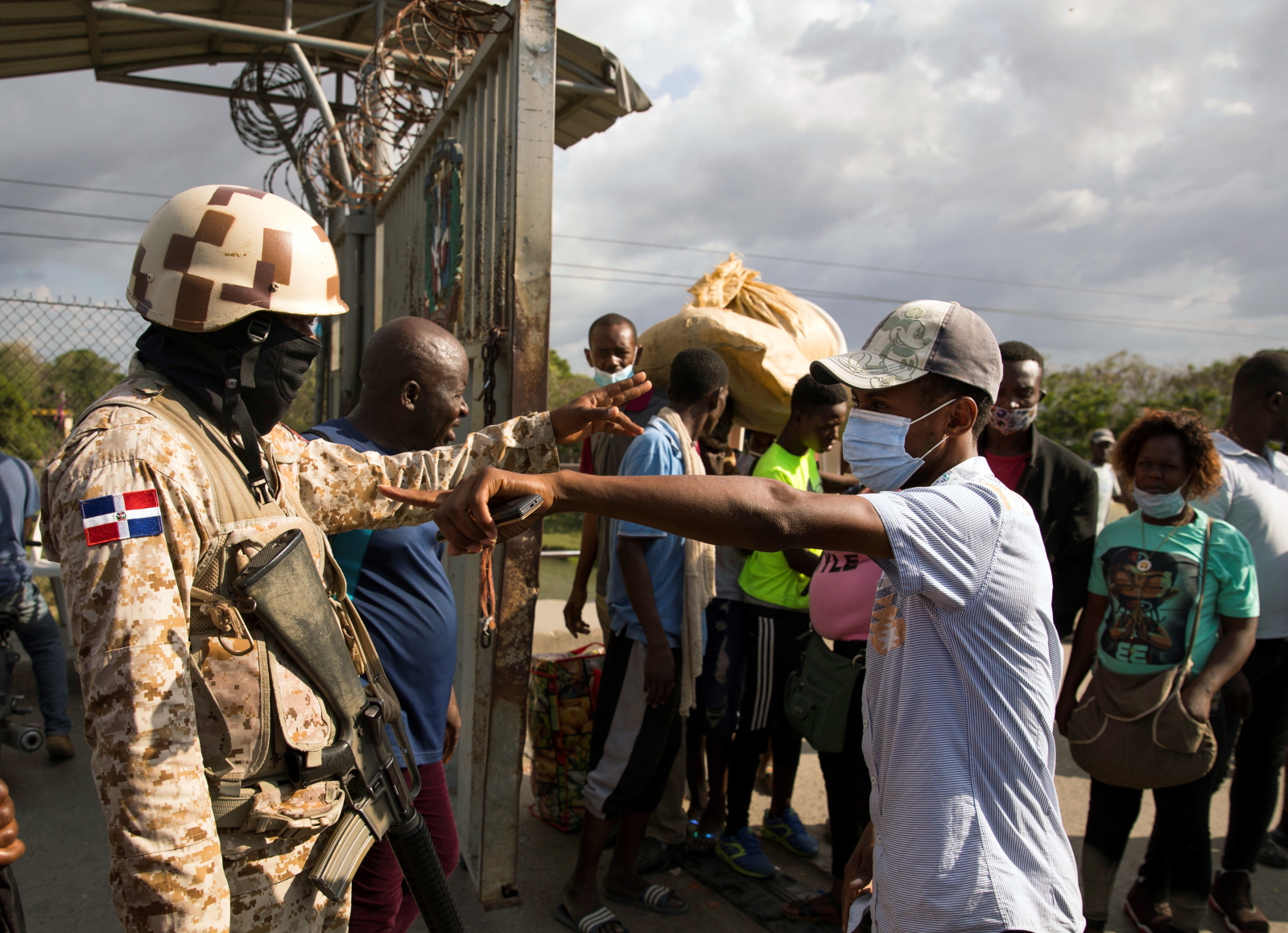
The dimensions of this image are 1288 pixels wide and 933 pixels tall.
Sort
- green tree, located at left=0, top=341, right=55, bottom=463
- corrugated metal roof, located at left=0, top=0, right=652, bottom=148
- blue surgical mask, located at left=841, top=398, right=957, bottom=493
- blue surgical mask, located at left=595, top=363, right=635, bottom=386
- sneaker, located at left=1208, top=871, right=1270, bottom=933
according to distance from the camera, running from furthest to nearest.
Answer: green tree, located at left=0, top=341, right=55, bottom=463 < corrugated metal roof, located at left=0, top=0, right=652, bottom=148 < blue surgical mask, located at left=595, top=363, right=635, bottom=386 < sneaker, located at left=1208, top=871, right=1270, bottom=933 < blue surgical mask, located at left=841, top=398, right=957, bottom=493

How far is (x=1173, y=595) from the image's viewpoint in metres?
3.03

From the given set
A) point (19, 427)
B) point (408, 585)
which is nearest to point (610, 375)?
point (408, 585)

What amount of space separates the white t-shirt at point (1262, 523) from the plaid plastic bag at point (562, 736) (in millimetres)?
2794

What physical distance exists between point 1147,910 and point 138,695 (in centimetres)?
368

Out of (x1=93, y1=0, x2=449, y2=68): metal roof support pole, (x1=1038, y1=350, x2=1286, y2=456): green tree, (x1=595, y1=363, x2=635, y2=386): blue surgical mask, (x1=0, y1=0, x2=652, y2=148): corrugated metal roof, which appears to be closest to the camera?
(x1=595, y1=363, x2=635, y2=386): blue surgical mask

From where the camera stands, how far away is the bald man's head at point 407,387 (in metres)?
2.46

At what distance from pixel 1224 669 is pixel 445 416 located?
2.88 meters

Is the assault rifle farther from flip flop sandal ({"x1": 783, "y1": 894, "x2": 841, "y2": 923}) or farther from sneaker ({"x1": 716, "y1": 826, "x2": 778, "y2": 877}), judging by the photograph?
sneaker ({"x1": 716, "y1": 826, "x2": 778, "y2": 877})

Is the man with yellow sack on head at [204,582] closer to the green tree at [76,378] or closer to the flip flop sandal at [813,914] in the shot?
the flip flop sandal at [813,914]

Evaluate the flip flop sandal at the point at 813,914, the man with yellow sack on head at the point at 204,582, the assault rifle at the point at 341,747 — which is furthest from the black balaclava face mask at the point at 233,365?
the flip flop sandal at the point at 813,914

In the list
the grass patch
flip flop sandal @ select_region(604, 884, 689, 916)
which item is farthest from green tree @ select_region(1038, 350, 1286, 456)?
flip flop sandal @ select_region(604, 884, 689, 916)

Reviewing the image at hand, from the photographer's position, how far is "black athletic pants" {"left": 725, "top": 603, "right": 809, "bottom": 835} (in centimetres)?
357

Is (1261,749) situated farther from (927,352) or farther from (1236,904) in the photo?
(927,352)

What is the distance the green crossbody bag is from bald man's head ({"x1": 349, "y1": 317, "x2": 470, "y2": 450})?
5.47 feet
